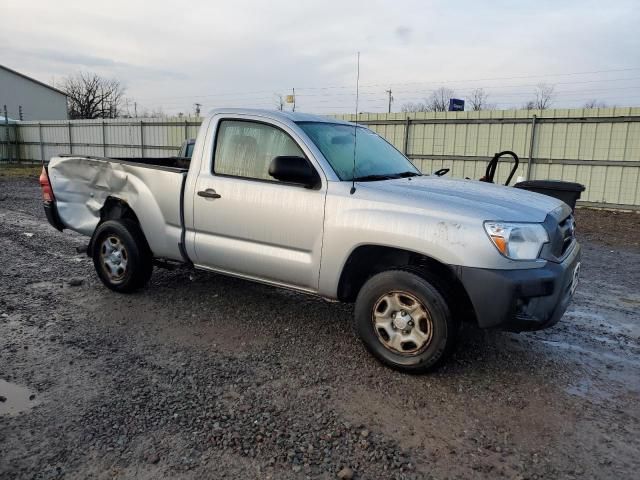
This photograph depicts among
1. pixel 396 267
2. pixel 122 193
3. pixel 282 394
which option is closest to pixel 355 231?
pixel 396 267

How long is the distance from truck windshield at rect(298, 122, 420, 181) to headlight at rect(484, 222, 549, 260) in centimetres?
119

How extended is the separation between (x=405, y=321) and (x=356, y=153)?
5.17ft

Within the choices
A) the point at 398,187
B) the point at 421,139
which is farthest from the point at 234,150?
the point at 421,139

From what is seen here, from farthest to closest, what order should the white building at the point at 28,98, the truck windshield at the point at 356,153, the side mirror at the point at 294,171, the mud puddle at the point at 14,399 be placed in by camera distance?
1. the white building at the point at 28,98
2. the truck windshield at the point at 356,153
3. the side mirror at the point at 294,171
4. the mud puddle at the point at 14,399

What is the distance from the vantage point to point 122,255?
5.23m

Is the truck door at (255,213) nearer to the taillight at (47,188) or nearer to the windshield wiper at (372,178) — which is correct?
the windshield wiper at (372,178)

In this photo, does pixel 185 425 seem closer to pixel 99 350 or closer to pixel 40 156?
pixel 99 350

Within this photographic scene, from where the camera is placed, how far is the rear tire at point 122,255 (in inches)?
200

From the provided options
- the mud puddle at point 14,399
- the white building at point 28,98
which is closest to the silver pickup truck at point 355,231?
the mud puddle at point 14,399

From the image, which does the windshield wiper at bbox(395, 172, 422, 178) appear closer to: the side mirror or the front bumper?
the side mirror

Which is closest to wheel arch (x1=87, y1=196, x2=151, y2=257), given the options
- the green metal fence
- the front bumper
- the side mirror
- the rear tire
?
the rear tire

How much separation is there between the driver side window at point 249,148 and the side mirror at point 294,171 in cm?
30

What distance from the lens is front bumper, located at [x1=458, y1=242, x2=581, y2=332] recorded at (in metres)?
3.21

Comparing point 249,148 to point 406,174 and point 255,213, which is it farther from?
point 406,174
